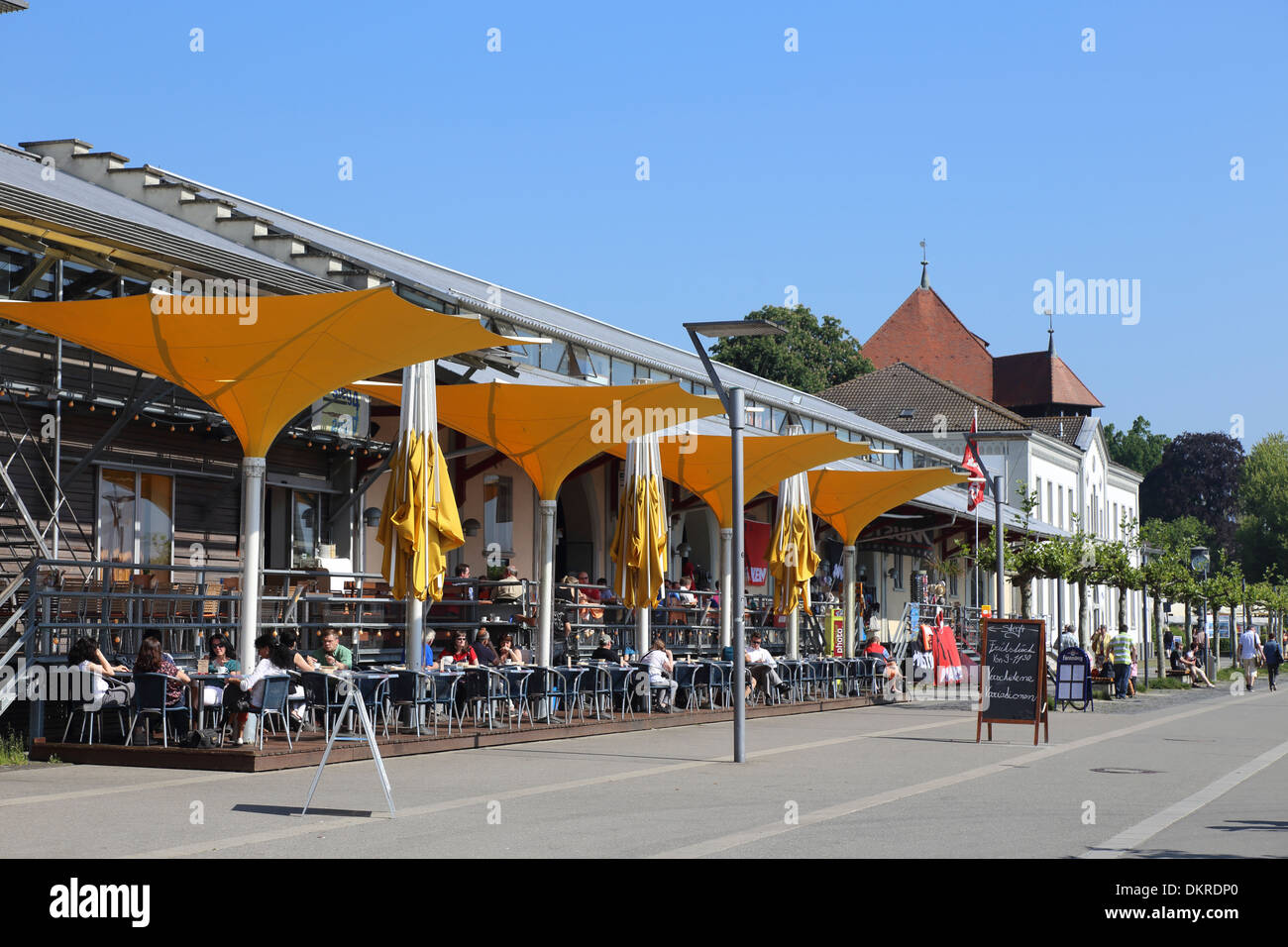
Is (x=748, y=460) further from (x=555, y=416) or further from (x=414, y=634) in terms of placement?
(x=414, y=634)

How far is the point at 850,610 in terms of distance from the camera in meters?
30.1

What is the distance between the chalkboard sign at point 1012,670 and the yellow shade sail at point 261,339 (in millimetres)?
7779

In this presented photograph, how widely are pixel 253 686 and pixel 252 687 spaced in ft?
0.12

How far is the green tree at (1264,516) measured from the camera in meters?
95.1

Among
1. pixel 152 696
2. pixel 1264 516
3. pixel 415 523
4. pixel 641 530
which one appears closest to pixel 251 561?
pixel 152 696

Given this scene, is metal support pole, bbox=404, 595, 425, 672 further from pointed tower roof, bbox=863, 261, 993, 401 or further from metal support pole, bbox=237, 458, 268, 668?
pointed tower roof, bbox=863, 261, 993, 401

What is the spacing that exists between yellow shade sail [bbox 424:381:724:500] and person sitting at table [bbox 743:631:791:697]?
185 inches

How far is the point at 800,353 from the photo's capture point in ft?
251

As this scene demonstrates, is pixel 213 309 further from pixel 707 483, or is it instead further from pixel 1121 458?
pixel 1121 458

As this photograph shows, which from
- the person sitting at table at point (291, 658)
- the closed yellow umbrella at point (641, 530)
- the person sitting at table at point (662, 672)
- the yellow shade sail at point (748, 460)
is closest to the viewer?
the person sitting at table at point (291, 658)

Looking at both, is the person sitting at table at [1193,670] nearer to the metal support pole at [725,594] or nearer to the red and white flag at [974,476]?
the red and white flag at [974,476]

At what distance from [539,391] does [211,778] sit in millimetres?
7427

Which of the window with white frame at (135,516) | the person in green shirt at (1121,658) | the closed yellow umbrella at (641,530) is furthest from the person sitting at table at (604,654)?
the person in green shirt at (1121,658)

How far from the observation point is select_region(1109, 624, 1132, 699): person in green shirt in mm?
31047
